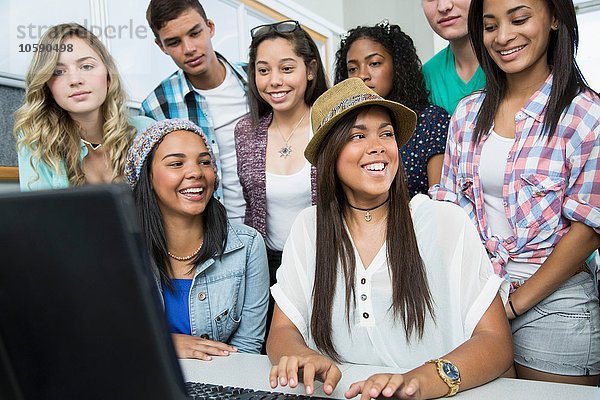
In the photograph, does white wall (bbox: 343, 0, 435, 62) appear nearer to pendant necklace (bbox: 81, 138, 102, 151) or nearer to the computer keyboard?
pendant necklace (bbox: 81, 138, 102, 151)

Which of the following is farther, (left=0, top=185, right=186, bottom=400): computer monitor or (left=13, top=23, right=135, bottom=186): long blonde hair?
(left=13, top=23, right=135, bottom=186): long blonde hair

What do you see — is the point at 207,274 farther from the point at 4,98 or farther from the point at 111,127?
the point at 4,98

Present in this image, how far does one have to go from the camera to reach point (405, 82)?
6.02 feet

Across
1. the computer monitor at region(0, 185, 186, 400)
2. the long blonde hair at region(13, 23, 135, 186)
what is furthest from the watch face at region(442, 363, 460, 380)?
the long blonde hair at region(13, 23, 135, 186)

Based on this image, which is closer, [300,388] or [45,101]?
[300,388]

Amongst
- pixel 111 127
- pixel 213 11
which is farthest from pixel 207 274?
pixel 213 11

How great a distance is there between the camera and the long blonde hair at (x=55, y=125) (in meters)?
1.88

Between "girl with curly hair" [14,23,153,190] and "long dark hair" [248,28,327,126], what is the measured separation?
39 centimetres

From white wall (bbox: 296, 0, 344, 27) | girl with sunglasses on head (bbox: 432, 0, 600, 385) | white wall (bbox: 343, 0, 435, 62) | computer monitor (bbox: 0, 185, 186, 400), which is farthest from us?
white wall (bbox: 343, 0, 435, 62)

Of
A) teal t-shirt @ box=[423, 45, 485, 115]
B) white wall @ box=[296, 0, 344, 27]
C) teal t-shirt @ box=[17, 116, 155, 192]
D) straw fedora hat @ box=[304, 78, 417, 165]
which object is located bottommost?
teal t-shirt @ box=[17, 116, 155, 192]

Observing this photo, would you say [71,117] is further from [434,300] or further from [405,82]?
[434,300]

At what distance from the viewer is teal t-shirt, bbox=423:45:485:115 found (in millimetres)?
1780

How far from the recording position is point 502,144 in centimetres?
141

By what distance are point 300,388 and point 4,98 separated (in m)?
1.53
